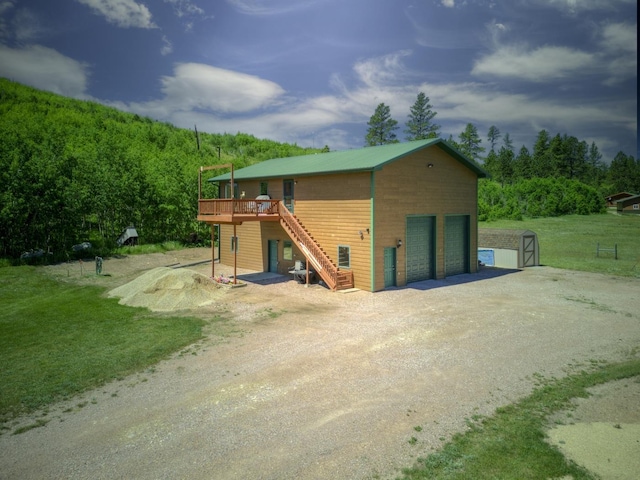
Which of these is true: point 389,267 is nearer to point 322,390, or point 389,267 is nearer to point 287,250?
point 287,250

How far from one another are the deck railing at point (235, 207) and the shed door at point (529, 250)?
15876 mm

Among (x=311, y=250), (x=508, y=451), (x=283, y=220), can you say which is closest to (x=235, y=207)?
(x=283, y=220)

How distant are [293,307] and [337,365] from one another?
6.69 m

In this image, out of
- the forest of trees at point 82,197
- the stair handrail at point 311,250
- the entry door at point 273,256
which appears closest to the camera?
the stair handrail at point 311,250

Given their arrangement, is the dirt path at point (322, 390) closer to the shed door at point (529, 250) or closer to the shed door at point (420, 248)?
the shed door at point (420, 248)

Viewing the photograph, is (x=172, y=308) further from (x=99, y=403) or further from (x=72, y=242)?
(x=72, y=242)

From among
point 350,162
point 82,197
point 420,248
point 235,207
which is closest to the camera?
point 235,207

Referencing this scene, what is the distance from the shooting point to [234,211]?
72.0 feet

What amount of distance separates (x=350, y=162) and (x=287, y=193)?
488cm

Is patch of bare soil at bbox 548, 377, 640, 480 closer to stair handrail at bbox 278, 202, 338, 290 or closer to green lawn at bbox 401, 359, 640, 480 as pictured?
green lawn at bbox 401, 359, 640, 480

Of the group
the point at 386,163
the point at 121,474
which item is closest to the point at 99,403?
the point at 121,474

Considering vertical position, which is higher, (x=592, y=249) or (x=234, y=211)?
(x=234, y=211)

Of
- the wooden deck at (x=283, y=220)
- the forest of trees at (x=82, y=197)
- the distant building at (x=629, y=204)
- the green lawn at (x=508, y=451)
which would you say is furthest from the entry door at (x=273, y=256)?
the distant building at (x=629, y=204)

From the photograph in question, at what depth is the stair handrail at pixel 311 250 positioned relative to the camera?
21.0 m
